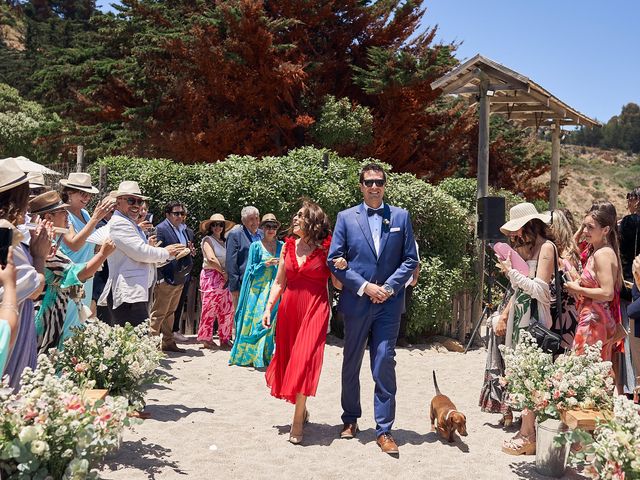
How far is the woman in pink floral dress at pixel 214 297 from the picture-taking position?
346 inches

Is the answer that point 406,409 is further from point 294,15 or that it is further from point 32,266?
point 294,15

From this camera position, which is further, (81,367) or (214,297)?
(214,297)

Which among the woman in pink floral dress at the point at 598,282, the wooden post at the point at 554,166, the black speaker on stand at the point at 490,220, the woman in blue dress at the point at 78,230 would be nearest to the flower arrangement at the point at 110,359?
the woman in blue dress at the point at 78,230

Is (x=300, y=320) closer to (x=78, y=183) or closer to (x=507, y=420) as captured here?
(x=507, y=420)

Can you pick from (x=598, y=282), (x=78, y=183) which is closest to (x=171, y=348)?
(x=78, y=183)

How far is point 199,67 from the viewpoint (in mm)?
15359

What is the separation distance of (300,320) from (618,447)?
8.70 ft

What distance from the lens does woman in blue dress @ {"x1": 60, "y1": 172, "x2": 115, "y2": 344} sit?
4.62 m

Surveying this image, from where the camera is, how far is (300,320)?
17.0ft

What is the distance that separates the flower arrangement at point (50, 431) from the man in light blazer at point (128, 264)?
2.41 meters

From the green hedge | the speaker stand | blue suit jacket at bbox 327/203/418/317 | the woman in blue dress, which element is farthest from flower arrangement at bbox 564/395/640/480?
the green hedge

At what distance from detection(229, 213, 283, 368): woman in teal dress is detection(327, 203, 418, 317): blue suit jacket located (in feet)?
9.34

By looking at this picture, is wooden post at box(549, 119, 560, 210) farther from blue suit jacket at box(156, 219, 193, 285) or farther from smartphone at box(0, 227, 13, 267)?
smartphone at box(0, 227, 13, 267)

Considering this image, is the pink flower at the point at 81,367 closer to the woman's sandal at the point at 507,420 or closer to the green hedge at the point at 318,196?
the woman's sandal at the point at 507,420
